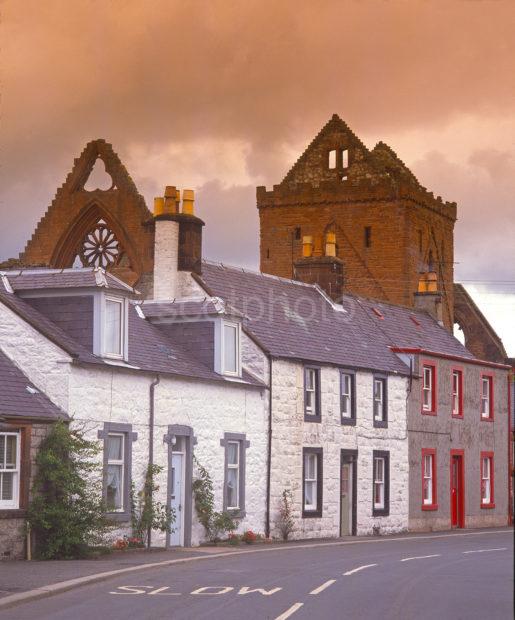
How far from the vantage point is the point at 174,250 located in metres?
39.1

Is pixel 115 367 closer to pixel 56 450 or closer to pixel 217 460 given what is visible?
pixel 56 450

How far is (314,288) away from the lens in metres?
46.6

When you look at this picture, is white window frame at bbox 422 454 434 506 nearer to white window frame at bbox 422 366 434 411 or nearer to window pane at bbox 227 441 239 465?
white window frame at bbox 422 366 434 411

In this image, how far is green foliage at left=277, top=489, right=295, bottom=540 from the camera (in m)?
37.1

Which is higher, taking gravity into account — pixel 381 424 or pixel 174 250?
pixel 174 250

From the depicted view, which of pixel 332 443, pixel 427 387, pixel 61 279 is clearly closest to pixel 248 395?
pixel 332 443

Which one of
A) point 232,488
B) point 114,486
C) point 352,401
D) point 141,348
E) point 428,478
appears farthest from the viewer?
point 428,478

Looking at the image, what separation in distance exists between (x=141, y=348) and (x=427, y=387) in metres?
15.8

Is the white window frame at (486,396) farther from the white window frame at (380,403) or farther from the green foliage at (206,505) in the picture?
the green foliage at (206,505)

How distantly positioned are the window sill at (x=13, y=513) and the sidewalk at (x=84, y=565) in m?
0.89

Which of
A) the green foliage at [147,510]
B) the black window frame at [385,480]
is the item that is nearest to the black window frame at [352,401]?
the black window frame at [385,480]

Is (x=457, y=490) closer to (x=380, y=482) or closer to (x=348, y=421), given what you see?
(x=380, y=482)

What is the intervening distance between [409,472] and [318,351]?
653 centimetres

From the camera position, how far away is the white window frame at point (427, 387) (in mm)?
45812
